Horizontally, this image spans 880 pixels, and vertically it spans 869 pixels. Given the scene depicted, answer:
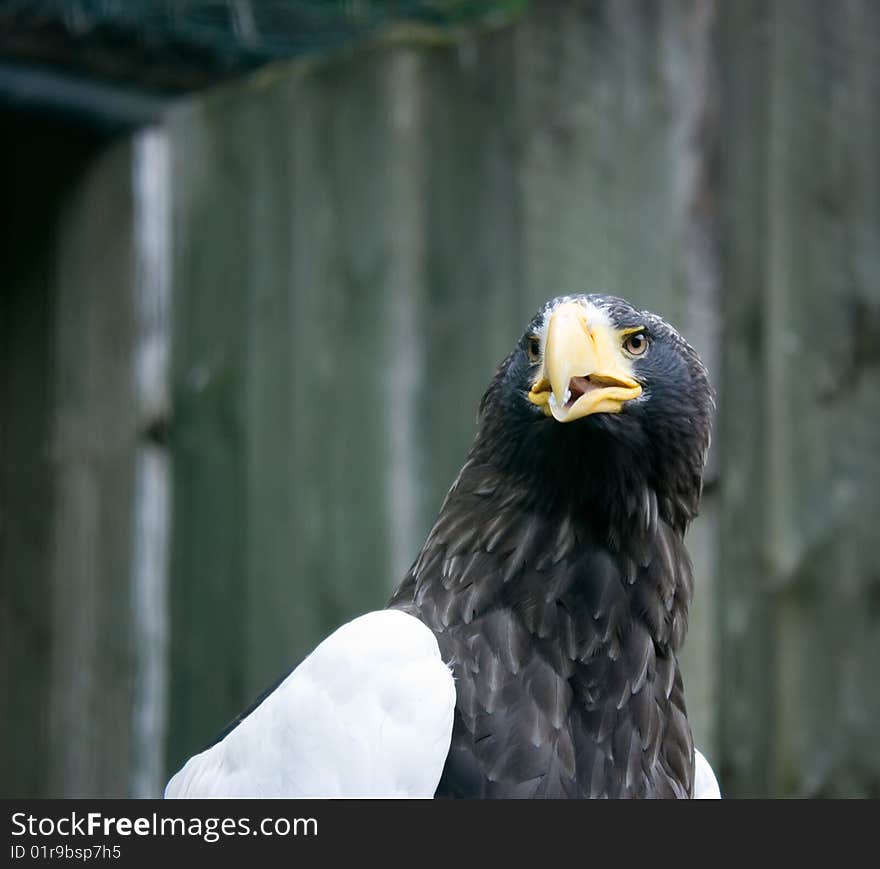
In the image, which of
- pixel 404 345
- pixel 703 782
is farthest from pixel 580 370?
pixel 404 345

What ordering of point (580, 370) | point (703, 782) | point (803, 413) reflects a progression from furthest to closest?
point (803, 413) → point (703, 782) → point (580, 370)

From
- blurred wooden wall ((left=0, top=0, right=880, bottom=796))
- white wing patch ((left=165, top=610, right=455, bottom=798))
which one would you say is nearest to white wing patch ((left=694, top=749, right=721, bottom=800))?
blurred wooden wall ((left=0, top=0, right=880, bottom=796))

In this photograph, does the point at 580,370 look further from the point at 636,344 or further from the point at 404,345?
the point at 404,345

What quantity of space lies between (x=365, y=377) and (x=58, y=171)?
1430 millimetres

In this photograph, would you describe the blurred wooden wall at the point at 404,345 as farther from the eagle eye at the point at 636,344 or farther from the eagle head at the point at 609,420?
the eagle eye at the point at 636,344

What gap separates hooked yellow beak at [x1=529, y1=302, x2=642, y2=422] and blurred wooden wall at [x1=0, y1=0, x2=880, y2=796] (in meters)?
0.75

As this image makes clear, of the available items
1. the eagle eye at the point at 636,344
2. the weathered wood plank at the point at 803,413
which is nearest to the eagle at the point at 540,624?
the eagle eye at the point at 636,344

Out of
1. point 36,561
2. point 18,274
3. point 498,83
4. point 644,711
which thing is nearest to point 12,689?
point 36,561

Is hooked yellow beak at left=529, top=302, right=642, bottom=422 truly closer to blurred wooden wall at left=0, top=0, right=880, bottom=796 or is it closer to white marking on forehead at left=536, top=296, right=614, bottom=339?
white marking on forehead at left=536, top=296, right=614, bottom=339

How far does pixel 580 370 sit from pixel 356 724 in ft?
2.10

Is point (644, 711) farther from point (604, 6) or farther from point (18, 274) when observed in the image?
point (18, 274)

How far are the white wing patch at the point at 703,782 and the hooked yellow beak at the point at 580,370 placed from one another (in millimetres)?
732

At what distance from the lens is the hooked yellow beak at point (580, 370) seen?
2123mm

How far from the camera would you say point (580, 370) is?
84.2 inches
